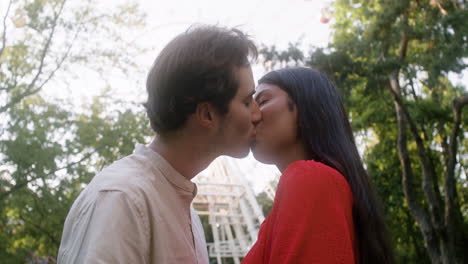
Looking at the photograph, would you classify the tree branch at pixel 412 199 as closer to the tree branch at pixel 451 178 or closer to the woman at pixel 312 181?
the tree branch at pixel 451 178

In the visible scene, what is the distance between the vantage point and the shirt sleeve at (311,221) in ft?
4.15

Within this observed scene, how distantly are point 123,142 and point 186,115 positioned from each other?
7127mm

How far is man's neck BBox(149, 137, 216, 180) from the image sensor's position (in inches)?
72.2

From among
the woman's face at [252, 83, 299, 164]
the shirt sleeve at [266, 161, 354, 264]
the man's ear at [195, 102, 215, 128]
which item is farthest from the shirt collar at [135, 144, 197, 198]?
the shirt sleeve at [266, 161, 354, 264]

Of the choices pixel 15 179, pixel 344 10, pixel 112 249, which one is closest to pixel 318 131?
pixel 112 249

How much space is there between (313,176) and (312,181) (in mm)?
25

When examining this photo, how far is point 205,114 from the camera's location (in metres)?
1.95

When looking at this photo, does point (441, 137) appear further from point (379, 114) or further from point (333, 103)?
point (333, 103)

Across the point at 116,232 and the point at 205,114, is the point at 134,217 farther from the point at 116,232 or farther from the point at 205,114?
the point at 205,114

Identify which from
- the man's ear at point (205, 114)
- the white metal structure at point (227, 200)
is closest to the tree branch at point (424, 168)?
the white metal structure at point (227, 200)

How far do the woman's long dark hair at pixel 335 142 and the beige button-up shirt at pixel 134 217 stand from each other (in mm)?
592

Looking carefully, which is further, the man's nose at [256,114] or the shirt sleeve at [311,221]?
the man's nose at [256,114]

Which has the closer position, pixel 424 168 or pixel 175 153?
pixel 175 153

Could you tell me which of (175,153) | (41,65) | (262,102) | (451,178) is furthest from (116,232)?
(451,178)
